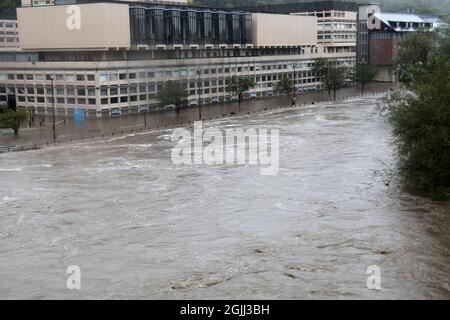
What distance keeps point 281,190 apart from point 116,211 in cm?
746

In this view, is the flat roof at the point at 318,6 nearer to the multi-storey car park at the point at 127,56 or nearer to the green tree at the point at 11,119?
the multi-storey car park at the point at 127,56

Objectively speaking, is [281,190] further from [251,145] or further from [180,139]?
[180,139]

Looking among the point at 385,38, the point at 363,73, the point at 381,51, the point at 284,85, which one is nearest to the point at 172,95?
the point at 284,85

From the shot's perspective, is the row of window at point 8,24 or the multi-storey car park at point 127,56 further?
the row of window at point 8,24

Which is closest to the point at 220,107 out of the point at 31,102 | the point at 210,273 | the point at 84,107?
the point at 84,107

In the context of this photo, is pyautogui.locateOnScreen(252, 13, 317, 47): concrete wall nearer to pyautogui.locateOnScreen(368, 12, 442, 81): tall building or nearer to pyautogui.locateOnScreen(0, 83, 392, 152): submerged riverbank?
pyautogui.locateOnScreen(0, 83, 392, 152): submerged riverbank

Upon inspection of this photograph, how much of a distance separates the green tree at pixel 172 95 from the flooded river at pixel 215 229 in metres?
22.5

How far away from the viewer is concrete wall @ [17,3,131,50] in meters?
58.2

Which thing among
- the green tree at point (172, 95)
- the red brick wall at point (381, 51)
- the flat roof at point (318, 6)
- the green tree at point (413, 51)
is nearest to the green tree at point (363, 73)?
the flat roof at point (318, 6)

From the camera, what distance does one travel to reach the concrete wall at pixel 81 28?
58156 mm

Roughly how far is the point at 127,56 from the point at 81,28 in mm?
5207

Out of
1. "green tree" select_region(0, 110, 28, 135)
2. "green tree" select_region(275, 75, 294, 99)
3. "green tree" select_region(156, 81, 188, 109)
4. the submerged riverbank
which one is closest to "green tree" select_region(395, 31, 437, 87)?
the submerged riverbank

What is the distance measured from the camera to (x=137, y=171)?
33.0m

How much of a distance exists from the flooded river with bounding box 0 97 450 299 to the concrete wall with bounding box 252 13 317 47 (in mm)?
42348
